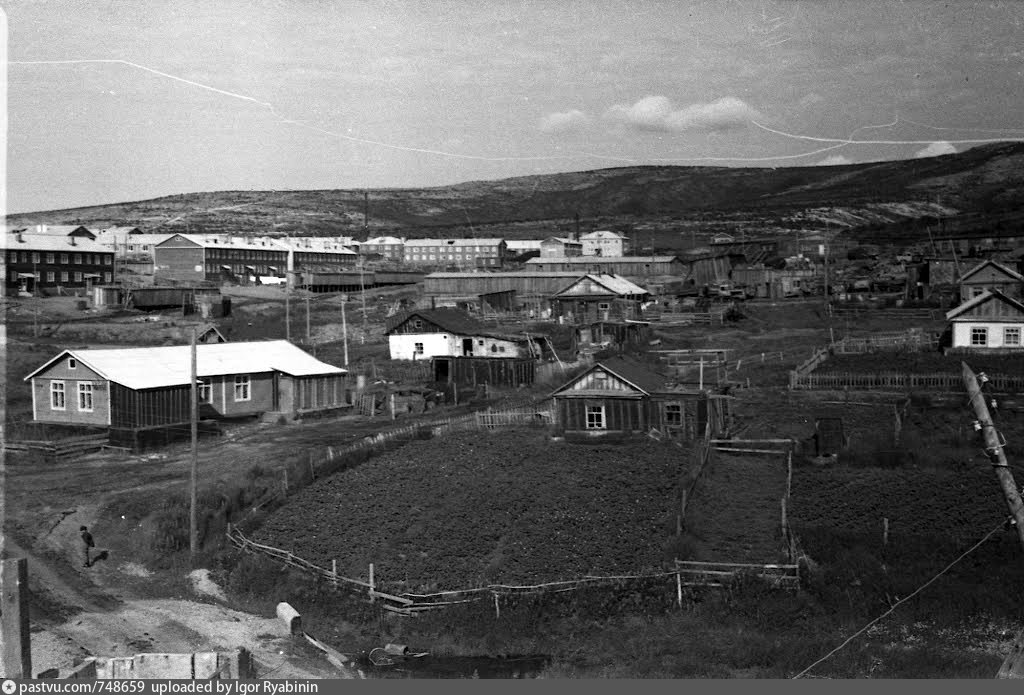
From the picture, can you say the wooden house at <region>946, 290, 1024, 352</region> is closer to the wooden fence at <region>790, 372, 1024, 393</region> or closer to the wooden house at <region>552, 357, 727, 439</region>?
the wooden fence at <region>790, 372, 1024, 393</region>

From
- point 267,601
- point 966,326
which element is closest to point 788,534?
point 267,601

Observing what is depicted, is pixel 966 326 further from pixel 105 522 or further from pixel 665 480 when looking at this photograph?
pixel 105 522

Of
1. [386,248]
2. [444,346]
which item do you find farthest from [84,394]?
[386,248]

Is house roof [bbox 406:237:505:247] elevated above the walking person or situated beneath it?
elevated above

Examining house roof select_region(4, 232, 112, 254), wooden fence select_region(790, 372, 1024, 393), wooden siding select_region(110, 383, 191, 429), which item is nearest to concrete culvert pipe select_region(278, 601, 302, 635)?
wooden siding select_region(110, 383, 191, 429)

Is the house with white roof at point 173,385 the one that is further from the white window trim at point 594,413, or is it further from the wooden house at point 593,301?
the wooden house at point 593,301

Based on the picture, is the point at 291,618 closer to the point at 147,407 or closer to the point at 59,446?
the point at 59,446
